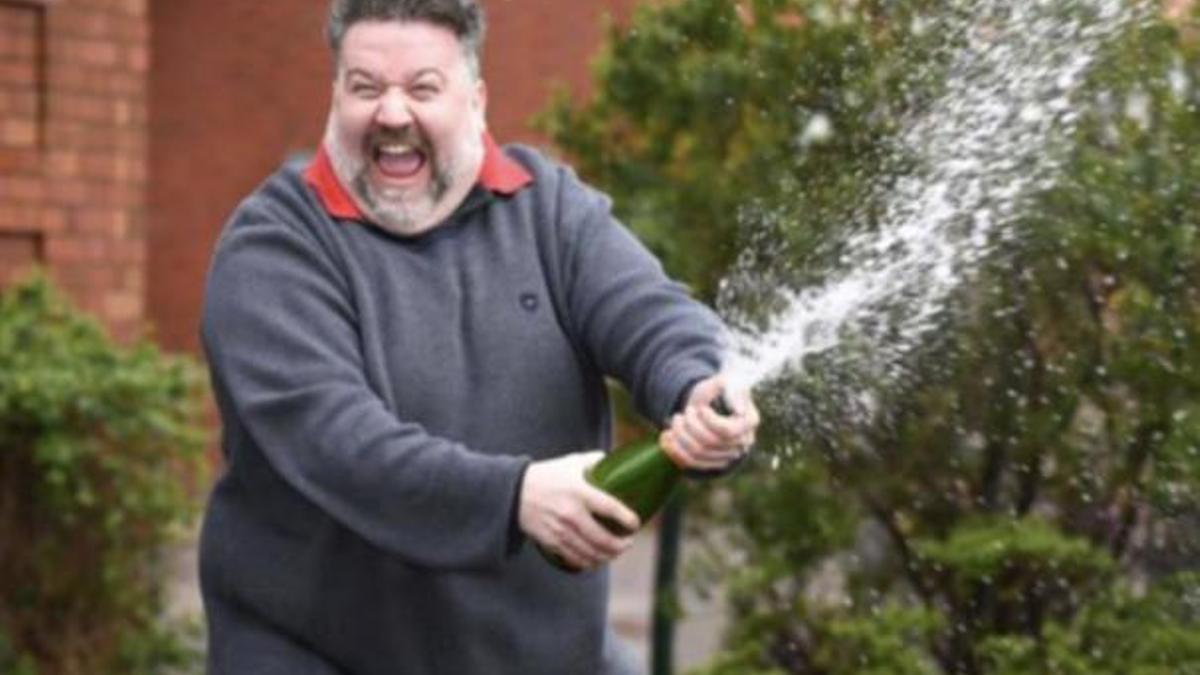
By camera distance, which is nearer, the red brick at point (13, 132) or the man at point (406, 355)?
the man at point (406, 355)

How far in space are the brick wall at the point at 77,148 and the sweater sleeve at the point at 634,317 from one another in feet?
18.2

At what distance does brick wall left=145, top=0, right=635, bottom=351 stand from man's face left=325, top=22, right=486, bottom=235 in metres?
11.6

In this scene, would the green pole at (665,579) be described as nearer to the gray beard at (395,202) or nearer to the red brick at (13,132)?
the red brick at (13,132)

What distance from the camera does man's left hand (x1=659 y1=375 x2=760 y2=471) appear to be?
151 inches

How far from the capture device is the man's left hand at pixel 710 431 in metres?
3.83

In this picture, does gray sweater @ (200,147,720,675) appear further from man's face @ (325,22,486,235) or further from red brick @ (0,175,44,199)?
red brick @ (0,175,44,199)

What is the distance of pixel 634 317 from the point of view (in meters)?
4.13

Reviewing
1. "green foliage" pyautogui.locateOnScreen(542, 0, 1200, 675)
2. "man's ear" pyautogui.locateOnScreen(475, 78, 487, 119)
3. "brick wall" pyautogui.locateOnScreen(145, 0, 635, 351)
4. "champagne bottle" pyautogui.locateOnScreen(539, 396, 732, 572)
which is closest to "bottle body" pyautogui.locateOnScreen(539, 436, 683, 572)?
"champagne bottle" pyautogui.locateOnScreen(539, 396, 732, 572)

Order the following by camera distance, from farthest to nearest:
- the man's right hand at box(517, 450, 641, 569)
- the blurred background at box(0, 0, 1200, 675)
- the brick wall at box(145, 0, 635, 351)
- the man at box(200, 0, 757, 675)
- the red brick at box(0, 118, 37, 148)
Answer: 1. the brick wall at box(145, 0, 635, 351)
2. the red brick at box(0, 118, 37, 148)
3. the blurred background at box(0, 0, 1200, 675)
4. the man at box(200, 0, 757, 675)
5. the man's right hand at box(517, 450, 641, 569)

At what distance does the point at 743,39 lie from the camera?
6.57m

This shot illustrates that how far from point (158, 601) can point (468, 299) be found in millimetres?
4368

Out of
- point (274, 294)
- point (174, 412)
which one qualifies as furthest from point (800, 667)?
point (274, 294)

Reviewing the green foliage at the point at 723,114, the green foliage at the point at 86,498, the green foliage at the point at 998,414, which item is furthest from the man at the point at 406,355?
the green foliage at the point at 86,498

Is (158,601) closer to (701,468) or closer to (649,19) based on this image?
(649,19)
